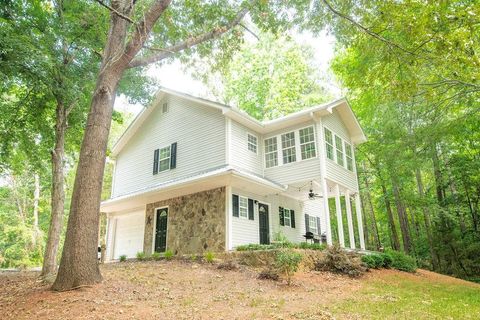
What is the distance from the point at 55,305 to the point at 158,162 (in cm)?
1042

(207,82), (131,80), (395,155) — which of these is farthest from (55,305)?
(395,155)

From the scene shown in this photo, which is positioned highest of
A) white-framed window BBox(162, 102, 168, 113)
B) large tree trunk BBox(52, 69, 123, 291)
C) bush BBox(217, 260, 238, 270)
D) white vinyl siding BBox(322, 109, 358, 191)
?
white-framed window BBox(162, 102, 168, 113)

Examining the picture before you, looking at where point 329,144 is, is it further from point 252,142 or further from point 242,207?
point 242,207

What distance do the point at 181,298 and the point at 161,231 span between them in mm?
8451

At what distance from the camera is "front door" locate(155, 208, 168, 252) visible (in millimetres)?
13820

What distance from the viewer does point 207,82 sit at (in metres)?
11.7

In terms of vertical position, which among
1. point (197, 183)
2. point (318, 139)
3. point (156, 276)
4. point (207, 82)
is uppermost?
point (207, 82)

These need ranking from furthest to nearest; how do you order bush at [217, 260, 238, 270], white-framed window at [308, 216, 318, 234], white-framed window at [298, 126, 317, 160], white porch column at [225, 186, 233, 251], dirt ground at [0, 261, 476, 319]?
1. white-framed window at [308, 216, 318, 234]
2. white-framed window at [298, 126, 317, 160]
3. white porch column at [225, 186, 233, 251]
4. bush at [217, 260, 238, 270]
5. dirt ground at [0, 261, 476, 319]

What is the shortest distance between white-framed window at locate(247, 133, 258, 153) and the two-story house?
0.17 feet

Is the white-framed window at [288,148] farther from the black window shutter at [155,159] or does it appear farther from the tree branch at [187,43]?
the black window shutter at [155,159]

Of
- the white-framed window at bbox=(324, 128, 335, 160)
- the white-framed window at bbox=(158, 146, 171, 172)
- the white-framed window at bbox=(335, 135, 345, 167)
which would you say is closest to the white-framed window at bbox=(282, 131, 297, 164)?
the white-framed window at bbox=(324, 128, 335, 160)

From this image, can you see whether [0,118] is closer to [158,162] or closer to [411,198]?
[158,162]

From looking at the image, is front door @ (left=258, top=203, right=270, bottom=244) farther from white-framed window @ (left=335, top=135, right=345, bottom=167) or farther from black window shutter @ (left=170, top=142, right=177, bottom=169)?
black window shutter @ (left=170, top=142, right=177, bottom=169)

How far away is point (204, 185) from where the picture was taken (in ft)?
40.4
